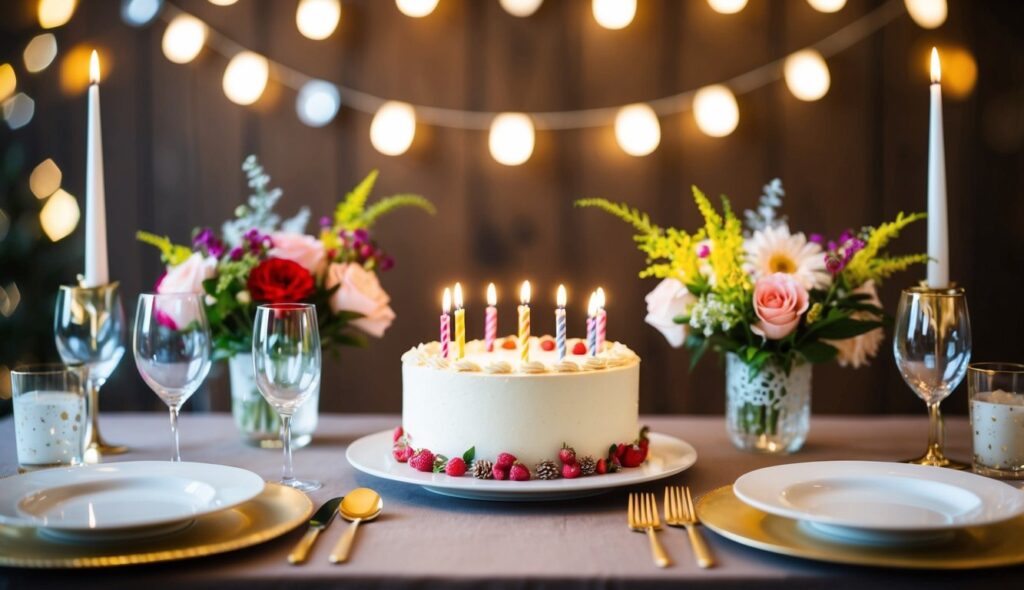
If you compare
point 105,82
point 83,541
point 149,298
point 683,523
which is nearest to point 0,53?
point 105,82

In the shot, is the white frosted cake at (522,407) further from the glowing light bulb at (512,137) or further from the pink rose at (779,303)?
the glowing light bulb at (512,137)

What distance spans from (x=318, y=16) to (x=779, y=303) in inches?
68.0

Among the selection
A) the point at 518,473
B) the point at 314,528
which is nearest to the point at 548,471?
the point at 518,473

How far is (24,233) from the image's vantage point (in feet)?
9.12

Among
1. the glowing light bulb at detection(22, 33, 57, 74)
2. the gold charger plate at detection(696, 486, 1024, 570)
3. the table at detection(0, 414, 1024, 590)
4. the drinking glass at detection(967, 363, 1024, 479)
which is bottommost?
the table at detection(0, 414, 1024, 590)

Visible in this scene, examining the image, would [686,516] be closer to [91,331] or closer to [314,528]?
[314,528]

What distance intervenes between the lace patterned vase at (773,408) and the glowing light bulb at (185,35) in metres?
1.86

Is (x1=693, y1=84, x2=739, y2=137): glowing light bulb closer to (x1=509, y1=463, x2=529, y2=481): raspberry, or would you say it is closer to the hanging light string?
the hanging light string

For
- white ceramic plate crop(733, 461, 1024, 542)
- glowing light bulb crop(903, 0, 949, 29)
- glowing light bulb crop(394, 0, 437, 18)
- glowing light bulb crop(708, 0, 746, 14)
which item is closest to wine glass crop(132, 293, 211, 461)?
white ceramic plate crop(733, 461, 1024, 542)

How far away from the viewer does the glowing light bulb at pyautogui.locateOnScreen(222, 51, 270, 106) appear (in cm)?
279

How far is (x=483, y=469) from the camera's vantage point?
1309 millimetres

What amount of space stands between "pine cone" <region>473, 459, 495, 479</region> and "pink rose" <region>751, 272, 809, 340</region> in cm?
48

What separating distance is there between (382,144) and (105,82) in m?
0.79

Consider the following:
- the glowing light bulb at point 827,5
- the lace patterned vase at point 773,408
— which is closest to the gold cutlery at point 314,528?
the lace patterned vase at point 773,408
